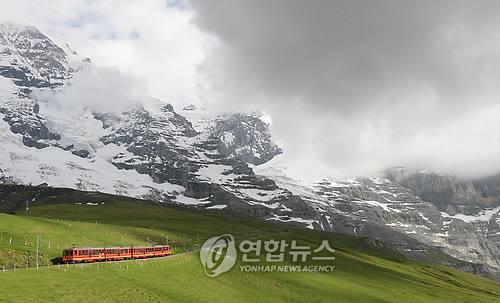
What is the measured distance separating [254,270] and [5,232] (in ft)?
163

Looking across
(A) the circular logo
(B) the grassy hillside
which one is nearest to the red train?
(B) the grassy hillside

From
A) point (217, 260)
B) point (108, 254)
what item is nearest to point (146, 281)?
point (108, 254)

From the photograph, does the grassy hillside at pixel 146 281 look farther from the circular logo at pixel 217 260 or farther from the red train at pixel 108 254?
the red train at pixel 108 254

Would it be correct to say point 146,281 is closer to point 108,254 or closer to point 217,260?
point 108,254

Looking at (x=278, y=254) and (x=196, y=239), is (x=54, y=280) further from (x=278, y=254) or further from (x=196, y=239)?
(x=196, y=239)

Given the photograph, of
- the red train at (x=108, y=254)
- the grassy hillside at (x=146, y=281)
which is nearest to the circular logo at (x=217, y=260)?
the grassy hillside at (x=146, y=281)

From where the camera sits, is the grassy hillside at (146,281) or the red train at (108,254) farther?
the red train at (108,254)

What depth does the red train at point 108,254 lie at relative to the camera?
90500mm

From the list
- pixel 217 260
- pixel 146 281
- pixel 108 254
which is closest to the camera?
pixel 146 281

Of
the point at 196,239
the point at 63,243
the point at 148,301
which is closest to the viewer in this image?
the point at 148,301

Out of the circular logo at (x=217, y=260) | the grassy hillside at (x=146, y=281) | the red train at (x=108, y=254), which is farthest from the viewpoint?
the circular logo at (x=217, y=260)

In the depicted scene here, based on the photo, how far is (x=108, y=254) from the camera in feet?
323

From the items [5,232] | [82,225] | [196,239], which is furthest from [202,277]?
[196,239]

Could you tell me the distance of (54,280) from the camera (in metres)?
70.9
